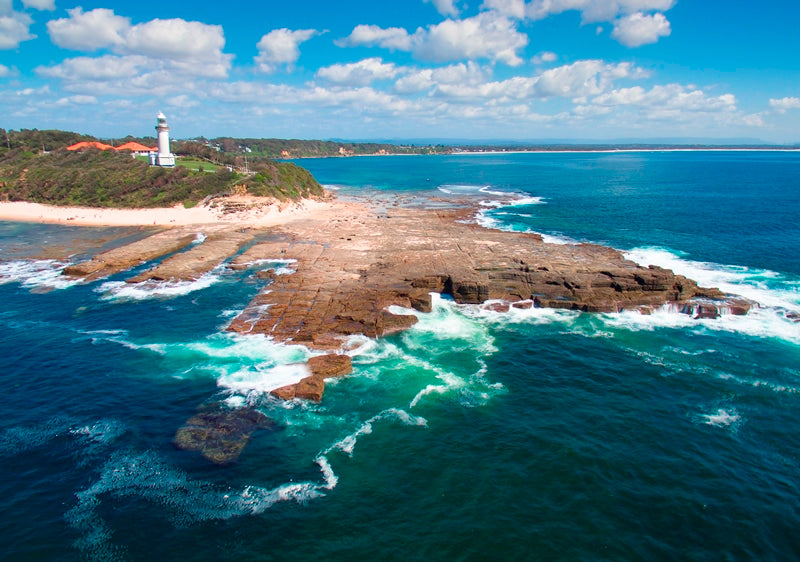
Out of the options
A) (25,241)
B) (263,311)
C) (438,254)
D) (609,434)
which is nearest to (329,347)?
(263,311)

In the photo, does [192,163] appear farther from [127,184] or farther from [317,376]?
[317,376]

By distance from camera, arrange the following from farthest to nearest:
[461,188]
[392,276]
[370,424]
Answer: [461,188] → [392,276] → [370,424]

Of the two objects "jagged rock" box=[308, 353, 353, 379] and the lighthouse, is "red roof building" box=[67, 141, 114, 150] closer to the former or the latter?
the lighthouse

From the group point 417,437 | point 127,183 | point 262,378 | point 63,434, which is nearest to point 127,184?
point 127,183

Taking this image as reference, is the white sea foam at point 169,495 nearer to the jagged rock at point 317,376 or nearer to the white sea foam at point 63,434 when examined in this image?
the white sea foam at point 63,434

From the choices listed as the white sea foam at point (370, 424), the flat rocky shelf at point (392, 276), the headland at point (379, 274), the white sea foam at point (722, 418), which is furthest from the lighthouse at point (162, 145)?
the white sea foam at point (722, 418)

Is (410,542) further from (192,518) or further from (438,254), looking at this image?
(438,254)

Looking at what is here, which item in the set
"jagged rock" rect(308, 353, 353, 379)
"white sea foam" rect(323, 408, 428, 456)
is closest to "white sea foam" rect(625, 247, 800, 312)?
"white sea foam" rect(323, 408, 428, 456)
